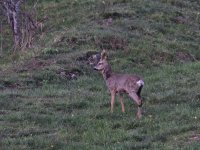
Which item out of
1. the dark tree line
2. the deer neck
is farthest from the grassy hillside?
the deer neck

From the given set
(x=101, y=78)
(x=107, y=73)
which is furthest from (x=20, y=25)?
(x=107, y=73)

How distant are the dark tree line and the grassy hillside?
62 cm

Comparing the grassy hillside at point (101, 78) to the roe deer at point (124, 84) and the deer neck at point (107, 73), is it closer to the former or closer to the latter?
the roe deer at point (124, 84)

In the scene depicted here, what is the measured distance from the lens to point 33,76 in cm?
1697

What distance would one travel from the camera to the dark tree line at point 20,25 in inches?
837

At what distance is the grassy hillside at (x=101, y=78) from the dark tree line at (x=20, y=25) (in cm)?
62

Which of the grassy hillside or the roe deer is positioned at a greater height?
the roe deer

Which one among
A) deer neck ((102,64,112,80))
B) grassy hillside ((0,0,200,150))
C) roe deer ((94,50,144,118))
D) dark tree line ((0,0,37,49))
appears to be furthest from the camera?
dark tree line ((0,0,37,49))

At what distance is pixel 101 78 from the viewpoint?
18031 millimetres

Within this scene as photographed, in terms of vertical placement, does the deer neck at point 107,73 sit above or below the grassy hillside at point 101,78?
above

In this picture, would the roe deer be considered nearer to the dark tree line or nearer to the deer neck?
the deer neck

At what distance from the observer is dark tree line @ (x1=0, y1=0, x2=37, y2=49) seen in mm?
21250

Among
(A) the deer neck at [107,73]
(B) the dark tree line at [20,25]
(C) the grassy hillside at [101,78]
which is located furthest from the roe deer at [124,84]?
(B) the dark tree line at [20,25]

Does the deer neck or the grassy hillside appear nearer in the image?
the grassy hillside
